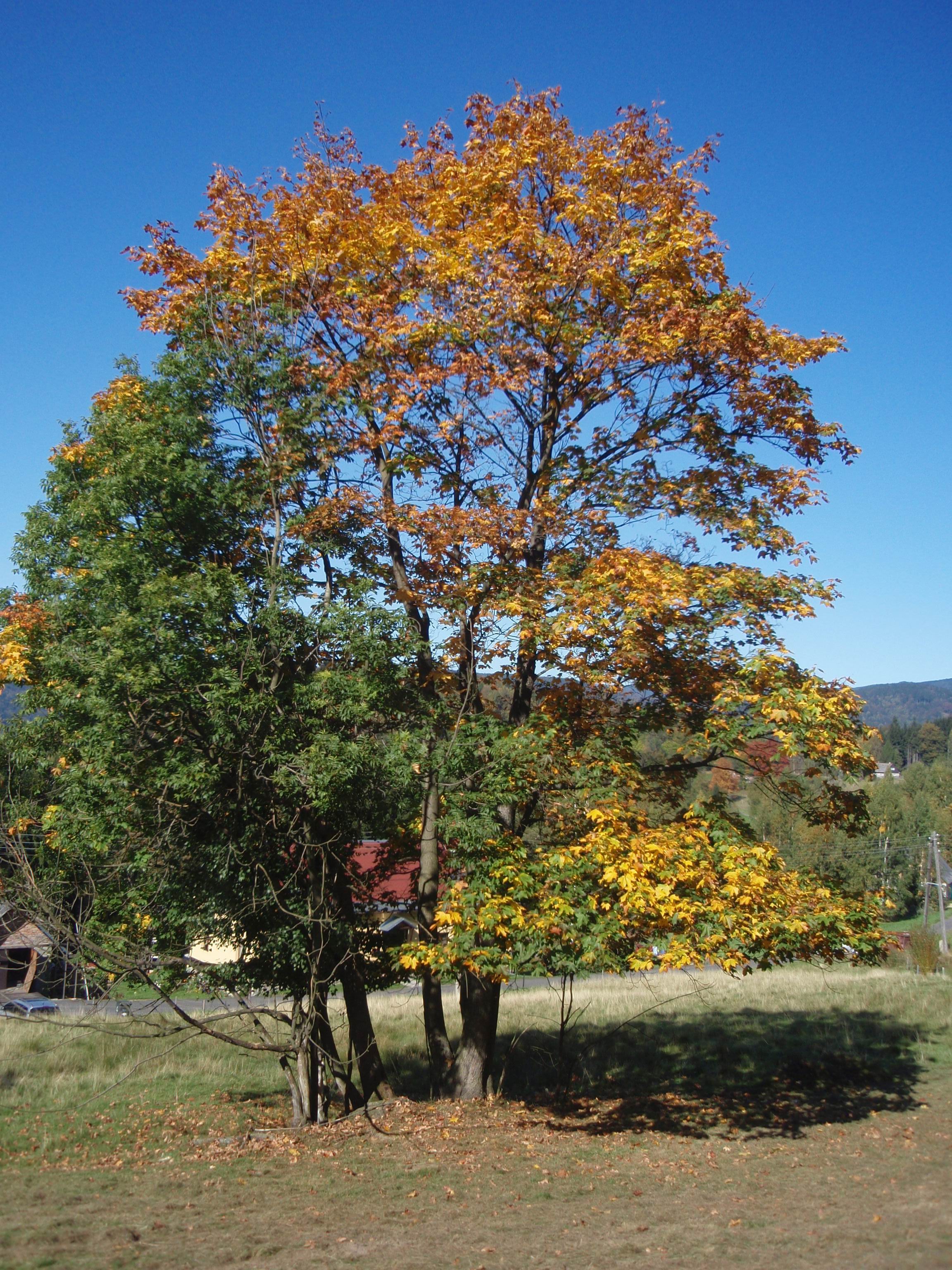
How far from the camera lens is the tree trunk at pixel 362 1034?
11938mm

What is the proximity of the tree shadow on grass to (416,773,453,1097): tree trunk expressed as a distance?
4.62ft

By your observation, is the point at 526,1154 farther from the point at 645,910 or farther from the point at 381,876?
the point at 381,876

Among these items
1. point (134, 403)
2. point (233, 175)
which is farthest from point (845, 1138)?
point (233, 175)

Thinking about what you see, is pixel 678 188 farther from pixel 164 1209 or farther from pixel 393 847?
pixel 164 1209

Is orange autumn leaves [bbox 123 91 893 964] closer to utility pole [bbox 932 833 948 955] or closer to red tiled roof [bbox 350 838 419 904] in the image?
red tiled roof [bbox 350 838 419 904]

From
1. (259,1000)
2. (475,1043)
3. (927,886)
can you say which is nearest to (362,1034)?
(475,1043)

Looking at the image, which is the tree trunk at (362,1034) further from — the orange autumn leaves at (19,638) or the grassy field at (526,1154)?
the orange autumn leaves at (19,638)

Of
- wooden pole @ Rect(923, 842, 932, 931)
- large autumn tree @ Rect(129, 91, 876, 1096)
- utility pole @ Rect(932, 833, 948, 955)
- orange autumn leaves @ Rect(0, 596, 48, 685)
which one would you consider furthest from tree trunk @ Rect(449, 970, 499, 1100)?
utility pole @ Rect(932, 833, 948, 955)

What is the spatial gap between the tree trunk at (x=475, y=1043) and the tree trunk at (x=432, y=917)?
1.00 feet

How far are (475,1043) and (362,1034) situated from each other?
1525 millimetres

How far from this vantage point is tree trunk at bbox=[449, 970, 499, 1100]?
40.4 feet

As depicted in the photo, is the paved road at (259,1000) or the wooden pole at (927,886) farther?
the wooden pole at (927,886)

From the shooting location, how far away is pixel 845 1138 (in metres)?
10.7

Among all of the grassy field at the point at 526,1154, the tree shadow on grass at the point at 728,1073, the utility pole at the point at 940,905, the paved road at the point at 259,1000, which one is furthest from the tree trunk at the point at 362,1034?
the utility pole at the point at 940,905
